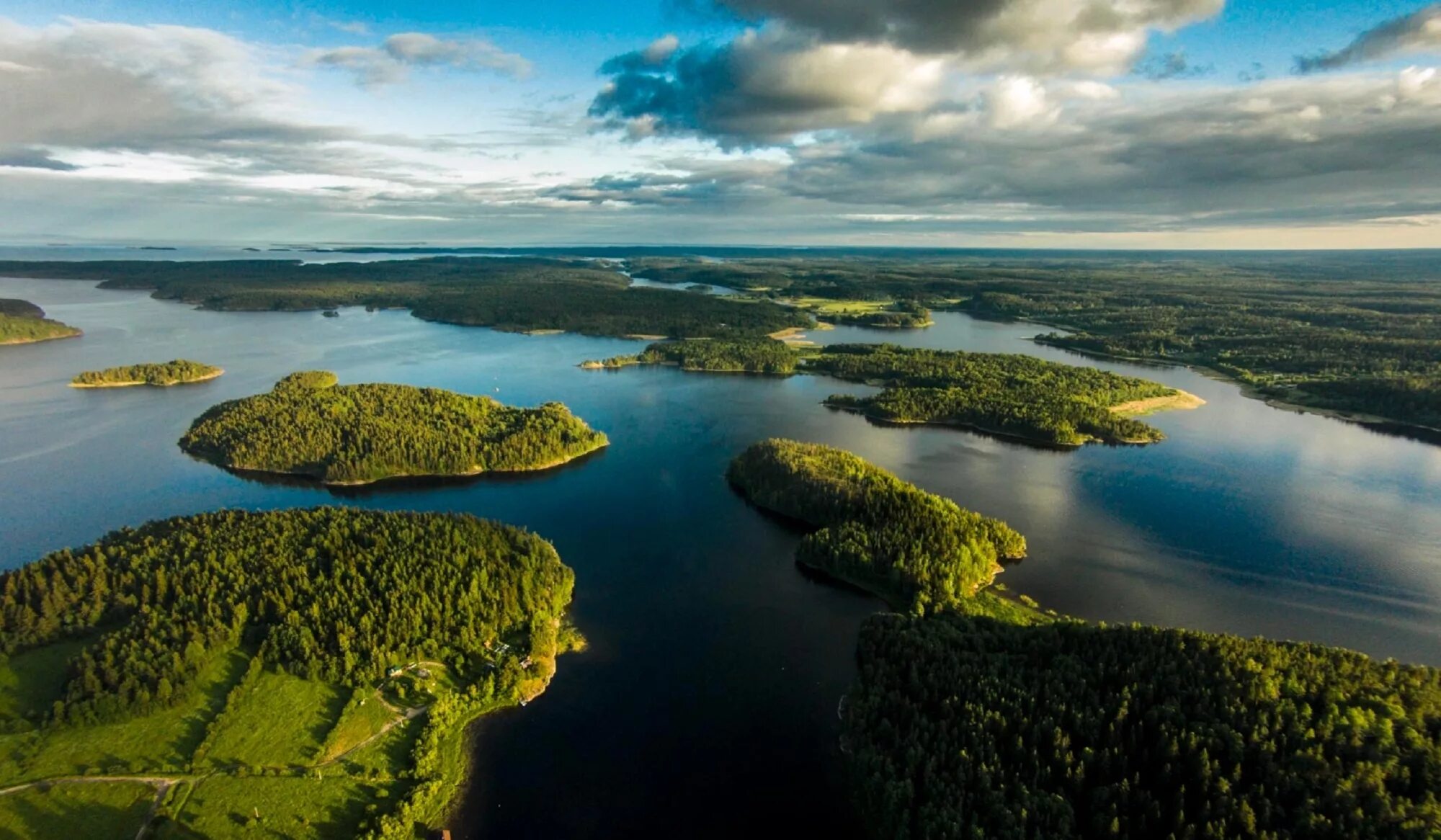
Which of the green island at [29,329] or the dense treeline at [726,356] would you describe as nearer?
the dense treeline at [726,356]

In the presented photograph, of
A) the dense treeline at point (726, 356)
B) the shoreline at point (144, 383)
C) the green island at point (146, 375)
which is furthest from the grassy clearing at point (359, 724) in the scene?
the green island at point (146, 375)

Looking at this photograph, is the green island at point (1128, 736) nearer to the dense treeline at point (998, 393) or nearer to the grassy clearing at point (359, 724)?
the grassy clearing at point (359, 724)

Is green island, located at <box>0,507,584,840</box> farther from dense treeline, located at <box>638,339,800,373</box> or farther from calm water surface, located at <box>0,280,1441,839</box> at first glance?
dense treeline, located at <box>638,339,800,373</box>

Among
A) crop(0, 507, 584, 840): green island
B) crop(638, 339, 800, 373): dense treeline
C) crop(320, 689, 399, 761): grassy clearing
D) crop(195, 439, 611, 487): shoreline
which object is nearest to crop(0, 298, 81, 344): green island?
crop(195, 439, 611, 487): shoreline

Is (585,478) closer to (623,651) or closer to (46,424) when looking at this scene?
(623,651)

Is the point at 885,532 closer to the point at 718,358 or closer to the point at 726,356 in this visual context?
the point at 718,358

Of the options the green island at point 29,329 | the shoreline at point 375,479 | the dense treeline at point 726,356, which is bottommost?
the shoreline at point 375,479

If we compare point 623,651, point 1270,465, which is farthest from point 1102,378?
point 623,651
